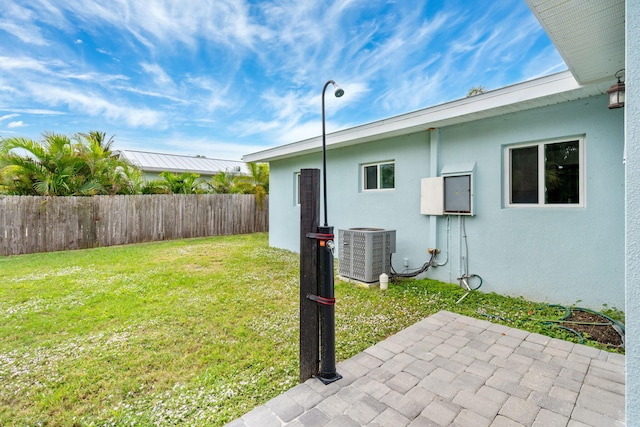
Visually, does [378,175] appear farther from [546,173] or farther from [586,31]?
[586,31]

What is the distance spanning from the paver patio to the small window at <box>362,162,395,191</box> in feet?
12.0

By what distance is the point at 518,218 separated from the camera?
14.2 ft

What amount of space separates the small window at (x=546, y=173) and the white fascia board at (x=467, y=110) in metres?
0.62

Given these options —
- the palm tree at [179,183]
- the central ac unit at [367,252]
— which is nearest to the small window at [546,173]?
the central ac unit at [367,252]

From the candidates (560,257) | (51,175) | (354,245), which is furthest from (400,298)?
(51,175)

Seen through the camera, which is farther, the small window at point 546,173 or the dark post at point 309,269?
the small window at point 546,173

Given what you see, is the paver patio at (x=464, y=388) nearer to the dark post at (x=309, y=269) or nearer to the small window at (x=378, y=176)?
the dark post at (x=309, y=269)

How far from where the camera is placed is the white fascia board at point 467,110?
3.64 m

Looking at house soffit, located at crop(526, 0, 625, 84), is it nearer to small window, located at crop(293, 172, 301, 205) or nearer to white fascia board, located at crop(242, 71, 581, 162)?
white fascia board, located at crop(242, 71, 581, 162)

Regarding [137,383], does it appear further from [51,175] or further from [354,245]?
[51,175]

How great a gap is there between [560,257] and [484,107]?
2.30m

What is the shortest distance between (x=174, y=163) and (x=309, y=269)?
1709 cm

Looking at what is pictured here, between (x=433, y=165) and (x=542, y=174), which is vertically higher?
(x=433, y=165)

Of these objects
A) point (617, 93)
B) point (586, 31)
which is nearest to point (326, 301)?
point (586, 31)
